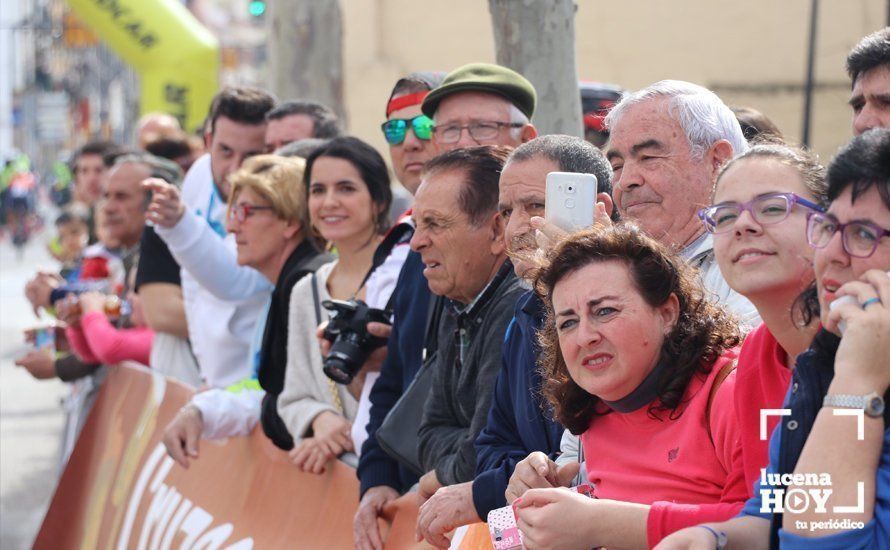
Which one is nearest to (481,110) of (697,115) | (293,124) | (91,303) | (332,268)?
(332,268)

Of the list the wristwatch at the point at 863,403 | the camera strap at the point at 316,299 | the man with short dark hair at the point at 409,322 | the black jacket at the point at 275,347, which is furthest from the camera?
the black jacket at the point at 275,347

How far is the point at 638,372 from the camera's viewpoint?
3.05m

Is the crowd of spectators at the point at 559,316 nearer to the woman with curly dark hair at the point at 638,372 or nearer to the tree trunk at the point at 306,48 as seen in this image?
the woman with curly dark hair at the point at 638,372

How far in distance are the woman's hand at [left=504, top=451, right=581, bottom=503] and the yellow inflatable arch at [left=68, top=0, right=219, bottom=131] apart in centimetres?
1496

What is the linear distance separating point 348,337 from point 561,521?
2.02m

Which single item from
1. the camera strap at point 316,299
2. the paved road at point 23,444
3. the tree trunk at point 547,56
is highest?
the tree trunk at point 547,56

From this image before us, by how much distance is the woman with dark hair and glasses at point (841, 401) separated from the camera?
230 centimetres

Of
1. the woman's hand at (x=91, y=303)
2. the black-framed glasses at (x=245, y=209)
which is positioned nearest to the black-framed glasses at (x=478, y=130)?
the black-framed glasses at (x=245, y=209)

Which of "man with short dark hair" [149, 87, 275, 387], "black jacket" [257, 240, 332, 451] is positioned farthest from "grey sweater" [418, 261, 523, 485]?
"man with short dark hair" [149, 87, 275, 387]

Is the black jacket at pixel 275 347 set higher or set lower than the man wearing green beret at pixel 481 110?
lower

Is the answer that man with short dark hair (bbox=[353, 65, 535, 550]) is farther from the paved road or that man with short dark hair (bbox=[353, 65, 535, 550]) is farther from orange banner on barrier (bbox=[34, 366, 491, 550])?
the paved road

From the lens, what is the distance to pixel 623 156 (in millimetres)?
3982

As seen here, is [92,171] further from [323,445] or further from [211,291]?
[323,445]

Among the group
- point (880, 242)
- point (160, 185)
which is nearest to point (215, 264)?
point (160, 185)
